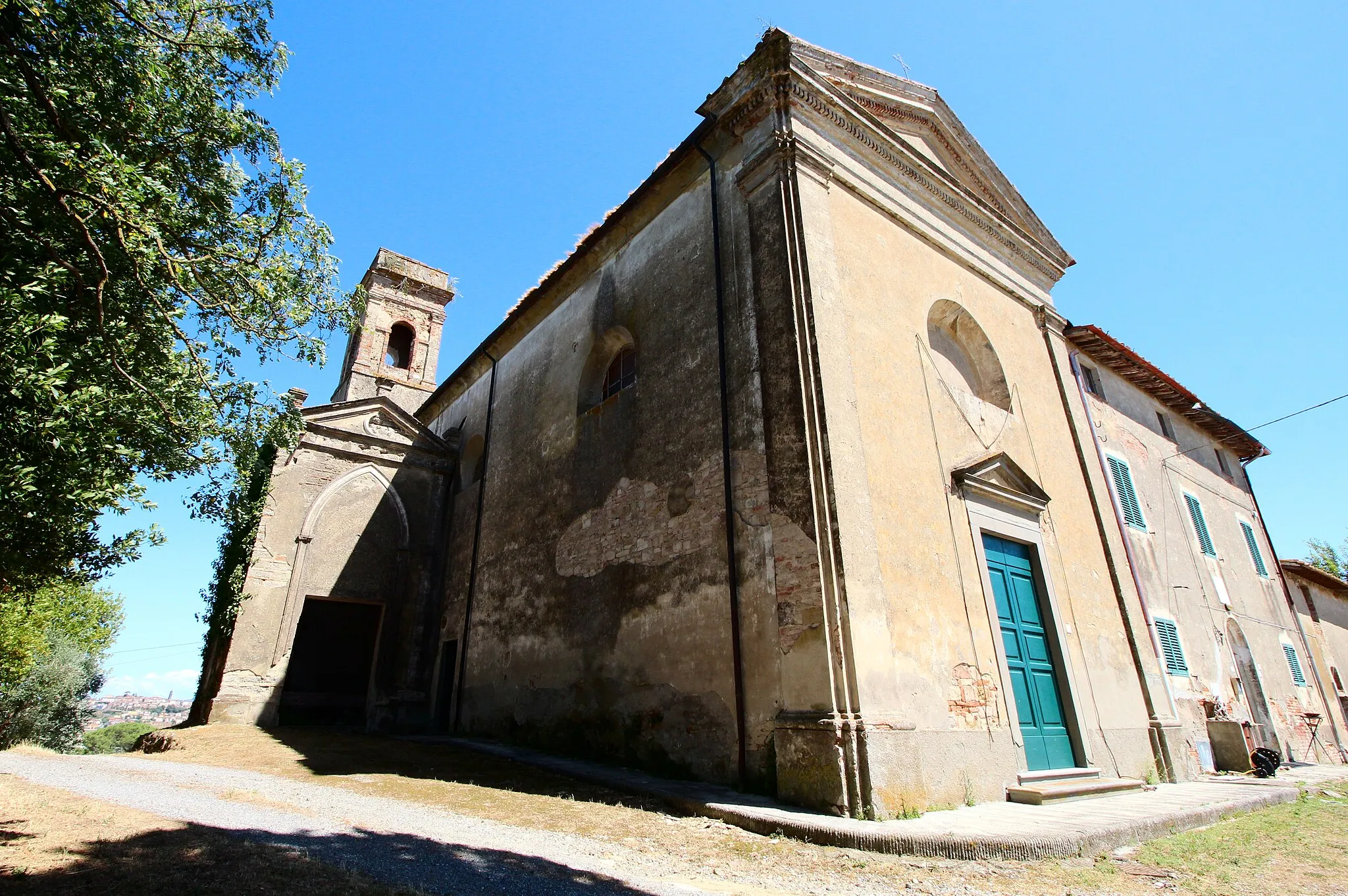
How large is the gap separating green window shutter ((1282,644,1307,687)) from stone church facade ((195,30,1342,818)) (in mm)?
1421

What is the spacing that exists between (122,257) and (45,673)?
2836 centimetres

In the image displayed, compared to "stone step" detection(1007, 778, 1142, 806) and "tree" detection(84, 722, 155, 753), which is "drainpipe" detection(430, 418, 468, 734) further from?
"tree" detection(84, 722, 155, 753)

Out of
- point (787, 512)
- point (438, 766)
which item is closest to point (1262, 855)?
point (787, 512)

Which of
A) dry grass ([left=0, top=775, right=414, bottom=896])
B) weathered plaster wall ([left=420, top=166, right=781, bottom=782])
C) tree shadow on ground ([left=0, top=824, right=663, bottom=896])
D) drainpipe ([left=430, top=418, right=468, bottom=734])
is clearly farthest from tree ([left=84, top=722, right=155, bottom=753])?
tree shadow on ground ([left=0, top=824, right=663, bottom=896])

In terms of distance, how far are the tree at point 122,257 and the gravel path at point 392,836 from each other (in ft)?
7.40

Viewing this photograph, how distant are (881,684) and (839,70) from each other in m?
7.85

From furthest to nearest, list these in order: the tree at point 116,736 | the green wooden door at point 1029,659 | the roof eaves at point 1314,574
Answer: the tree at point 116,736
the roof eaves at point 1314,574
the green wooden door at point 1029,659

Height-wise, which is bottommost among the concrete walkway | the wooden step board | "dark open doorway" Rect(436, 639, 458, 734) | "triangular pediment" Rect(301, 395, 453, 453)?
the concrete walkway

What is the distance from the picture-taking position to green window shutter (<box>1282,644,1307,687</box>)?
14.7 metres

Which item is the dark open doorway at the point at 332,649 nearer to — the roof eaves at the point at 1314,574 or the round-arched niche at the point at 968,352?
the round-arched niche at the point at 968,352

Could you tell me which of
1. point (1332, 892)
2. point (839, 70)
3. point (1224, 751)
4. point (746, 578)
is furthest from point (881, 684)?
point (1224, 751)

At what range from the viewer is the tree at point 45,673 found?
2205cm

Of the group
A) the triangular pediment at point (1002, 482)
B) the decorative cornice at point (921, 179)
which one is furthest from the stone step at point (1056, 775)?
the decorative cornice at point (921, 179)

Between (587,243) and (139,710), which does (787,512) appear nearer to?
(587,243)
